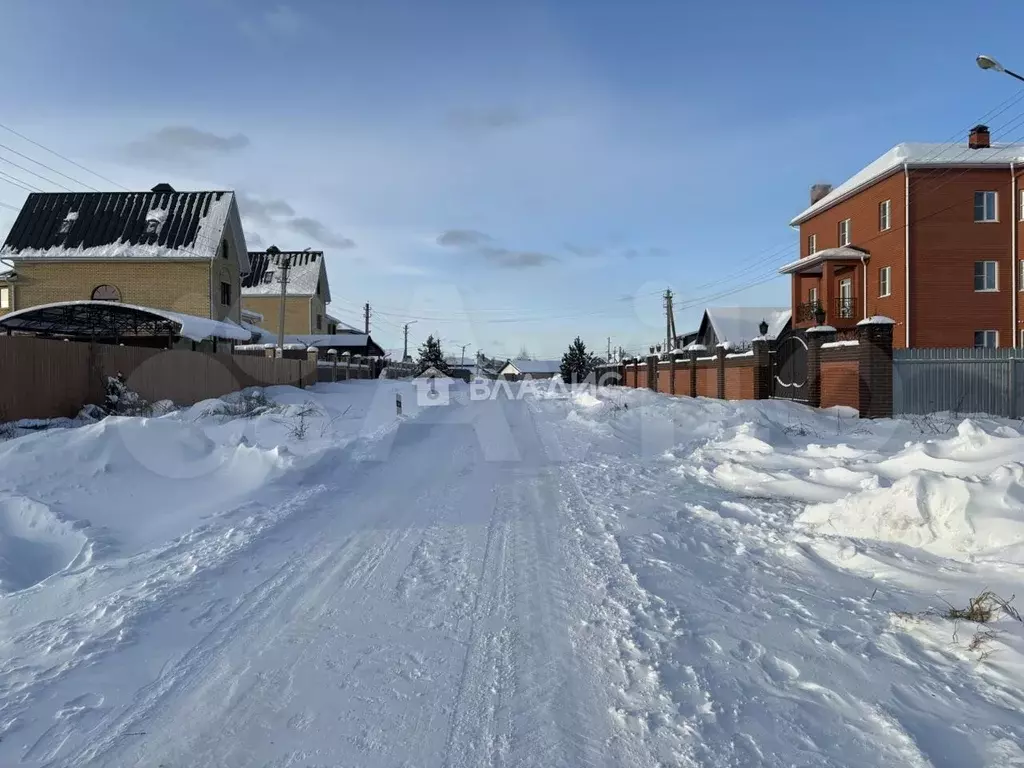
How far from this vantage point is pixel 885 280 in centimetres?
2972

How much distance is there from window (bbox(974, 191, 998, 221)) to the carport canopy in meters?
32.1

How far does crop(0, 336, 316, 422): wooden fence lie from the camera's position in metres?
13.0

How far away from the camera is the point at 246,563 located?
560 centimetres

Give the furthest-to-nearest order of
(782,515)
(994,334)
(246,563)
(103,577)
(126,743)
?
(994,334), (782,515), (246,563), (103,577), (126,743)

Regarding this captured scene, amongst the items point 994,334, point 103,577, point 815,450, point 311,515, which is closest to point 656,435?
point 815,450

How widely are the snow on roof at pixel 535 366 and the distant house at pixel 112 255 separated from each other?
336 ft

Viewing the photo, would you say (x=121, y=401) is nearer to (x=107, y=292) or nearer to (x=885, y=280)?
(x=107, y=292)

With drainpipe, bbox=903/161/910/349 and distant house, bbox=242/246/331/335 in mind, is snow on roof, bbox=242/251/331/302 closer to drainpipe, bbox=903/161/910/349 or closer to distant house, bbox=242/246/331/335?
distant house, bbox=242/246/331/335

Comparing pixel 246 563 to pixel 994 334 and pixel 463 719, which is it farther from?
pixel 994 334

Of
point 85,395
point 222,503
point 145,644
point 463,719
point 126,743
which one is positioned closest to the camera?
point 126,743

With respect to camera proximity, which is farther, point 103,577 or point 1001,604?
point 103,577

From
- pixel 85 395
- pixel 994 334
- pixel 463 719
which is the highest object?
pixel 994 334

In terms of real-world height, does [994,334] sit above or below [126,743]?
above

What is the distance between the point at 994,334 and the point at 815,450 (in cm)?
2418
